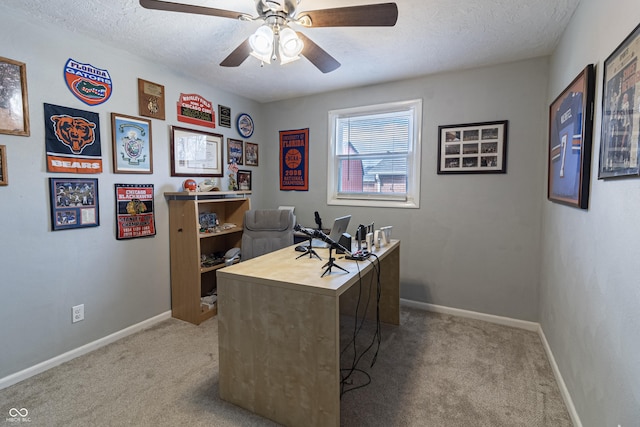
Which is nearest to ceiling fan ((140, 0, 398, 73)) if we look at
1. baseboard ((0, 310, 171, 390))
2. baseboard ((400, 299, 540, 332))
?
baseboard ((0, 310, 171, 390))

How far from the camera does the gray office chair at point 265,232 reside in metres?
2.86

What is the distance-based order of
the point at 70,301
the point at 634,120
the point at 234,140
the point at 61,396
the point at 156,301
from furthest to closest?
the point at 234,140
the point at 156,301
the point at 70,301
the point at 61,396
the point at 634,120

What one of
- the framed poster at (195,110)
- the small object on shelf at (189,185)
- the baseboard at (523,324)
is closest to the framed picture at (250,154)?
the framed poster at (195,110)

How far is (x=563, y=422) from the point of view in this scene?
1597 mm

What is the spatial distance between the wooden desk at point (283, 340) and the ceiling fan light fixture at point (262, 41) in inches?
49.0

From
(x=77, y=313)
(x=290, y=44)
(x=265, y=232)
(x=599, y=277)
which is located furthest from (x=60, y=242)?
(x=599, y=277)

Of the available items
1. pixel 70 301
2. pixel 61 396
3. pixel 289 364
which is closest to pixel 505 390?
pixel 289 364

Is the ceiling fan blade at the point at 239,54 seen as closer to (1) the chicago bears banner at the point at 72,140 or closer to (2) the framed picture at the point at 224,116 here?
(1) the chicago bears banner at the point at 72,140

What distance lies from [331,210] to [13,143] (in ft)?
8.72

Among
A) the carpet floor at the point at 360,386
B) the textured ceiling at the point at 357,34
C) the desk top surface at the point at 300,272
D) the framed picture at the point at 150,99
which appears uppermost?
the textured ceiling at the point at 357,34

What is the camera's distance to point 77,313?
2.21 m

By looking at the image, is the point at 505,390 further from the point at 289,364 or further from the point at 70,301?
the point at 70,301

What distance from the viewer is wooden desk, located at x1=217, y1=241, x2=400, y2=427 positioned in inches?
56.9

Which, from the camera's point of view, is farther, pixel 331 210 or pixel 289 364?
pixel 331 210
